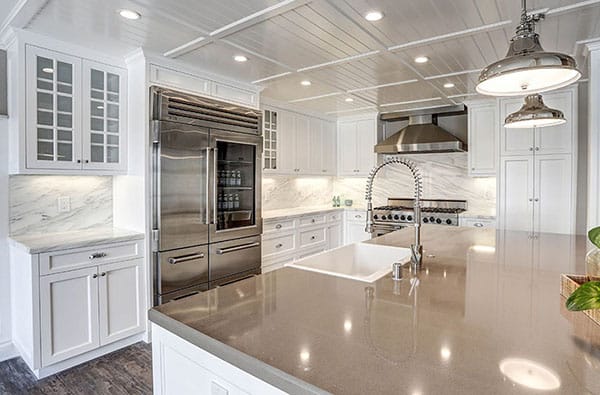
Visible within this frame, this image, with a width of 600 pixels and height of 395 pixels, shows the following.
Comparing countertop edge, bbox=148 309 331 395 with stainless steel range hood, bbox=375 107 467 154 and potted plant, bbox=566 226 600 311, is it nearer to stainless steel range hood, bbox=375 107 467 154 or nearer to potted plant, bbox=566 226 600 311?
potted plant, bbox=566 226 600 311

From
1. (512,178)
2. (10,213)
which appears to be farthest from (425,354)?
(512,178)

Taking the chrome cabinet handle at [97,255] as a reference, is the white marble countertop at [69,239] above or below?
above

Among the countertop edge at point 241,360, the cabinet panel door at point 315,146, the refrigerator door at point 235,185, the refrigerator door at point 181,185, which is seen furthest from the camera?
the cabinet panel door at point 315,146

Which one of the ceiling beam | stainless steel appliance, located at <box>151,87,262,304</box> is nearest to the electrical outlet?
stainless steel appliance, located at <box>151,87,262,304</box>

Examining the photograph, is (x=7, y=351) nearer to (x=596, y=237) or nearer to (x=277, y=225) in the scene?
(x=277, y=225)

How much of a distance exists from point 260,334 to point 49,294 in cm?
213

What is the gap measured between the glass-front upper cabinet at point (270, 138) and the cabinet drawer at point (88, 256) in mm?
1938

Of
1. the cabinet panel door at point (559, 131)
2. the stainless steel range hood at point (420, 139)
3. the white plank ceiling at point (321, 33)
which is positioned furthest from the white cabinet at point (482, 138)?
the white plank ceiling at point (321, 33)

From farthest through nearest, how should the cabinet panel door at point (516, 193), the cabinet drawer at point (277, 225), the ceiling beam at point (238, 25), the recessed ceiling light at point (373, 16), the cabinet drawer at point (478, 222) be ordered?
the cabinet drawer at point (478, 222)
the cabinet drawer at point (277, 225)
the cabinet panel door at point (516, 193)
the recessed ceiling light at point (373, 16)
the ceiling beam at point (238, 25)

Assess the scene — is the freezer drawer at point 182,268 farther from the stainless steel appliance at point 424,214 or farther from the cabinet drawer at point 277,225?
the stainless steel appliance at point 424,214

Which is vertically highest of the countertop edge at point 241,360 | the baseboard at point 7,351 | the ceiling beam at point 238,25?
the ceiling beam at point 238,25

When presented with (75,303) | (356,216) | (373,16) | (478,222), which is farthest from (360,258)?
(356,216)

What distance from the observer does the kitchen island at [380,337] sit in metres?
0.79

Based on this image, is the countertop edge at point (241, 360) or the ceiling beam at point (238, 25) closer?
the countertop edge at point (241, 360)
